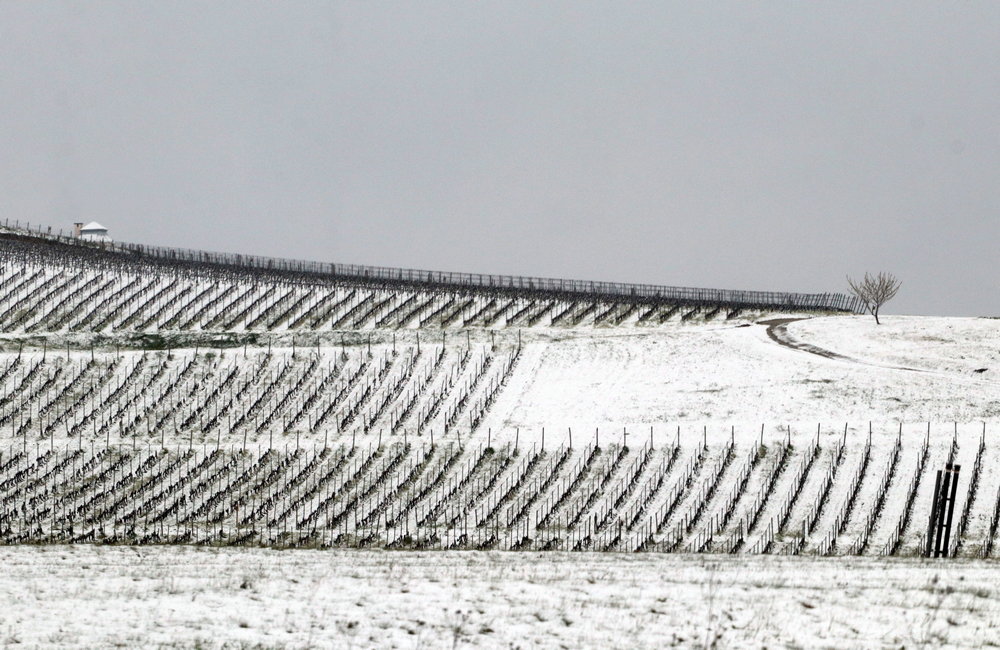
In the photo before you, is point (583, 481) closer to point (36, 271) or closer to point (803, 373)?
point (803, 373)

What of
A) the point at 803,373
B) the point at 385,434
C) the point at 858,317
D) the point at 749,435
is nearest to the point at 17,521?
the point at 385,434

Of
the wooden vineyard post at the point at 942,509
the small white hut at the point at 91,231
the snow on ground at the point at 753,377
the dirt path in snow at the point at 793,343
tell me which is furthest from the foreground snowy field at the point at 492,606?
the small white hut at the point at 91,231

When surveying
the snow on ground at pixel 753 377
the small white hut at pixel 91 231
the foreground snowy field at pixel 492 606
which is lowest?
the foreground snowy field at pixel 492 606

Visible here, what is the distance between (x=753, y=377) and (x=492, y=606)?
167 ft

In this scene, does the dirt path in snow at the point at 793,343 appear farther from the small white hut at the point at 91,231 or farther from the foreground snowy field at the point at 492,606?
the small white hut at the point at 91,231

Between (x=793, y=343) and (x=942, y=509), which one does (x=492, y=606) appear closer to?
(x=942, y=509)

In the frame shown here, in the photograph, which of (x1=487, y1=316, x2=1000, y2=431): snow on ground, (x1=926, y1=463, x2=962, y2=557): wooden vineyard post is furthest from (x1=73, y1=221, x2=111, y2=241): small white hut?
(x1=926, y1=463, x2=962, y2=557): wooden vineyard post

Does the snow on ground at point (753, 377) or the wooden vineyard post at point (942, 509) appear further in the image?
the snow on ground at point (753, 377)

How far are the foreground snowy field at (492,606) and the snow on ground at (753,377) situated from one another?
35543 millimetres

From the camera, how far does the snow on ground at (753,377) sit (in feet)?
214

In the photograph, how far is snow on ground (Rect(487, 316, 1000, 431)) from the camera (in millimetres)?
65250

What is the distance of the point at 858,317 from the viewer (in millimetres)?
93875

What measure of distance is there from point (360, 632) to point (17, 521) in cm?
3402

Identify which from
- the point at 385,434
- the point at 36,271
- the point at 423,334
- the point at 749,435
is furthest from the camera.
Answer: the point at 36,271
